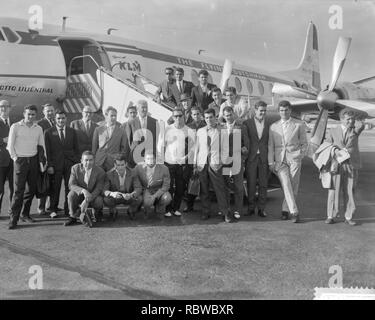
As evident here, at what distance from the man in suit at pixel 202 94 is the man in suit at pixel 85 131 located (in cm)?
203

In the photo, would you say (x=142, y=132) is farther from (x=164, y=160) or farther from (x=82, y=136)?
(x=82, y=136)

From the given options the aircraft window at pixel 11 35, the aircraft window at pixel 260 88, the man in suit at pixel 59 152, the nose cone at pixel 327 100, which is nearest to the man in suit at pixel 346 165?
the nose cone at pixel 327 100

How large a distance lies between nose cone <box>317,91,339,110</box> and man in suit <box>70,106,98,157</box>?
234 inches

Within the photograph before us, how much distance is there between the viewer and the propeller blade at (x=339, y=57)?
10109 millimetres

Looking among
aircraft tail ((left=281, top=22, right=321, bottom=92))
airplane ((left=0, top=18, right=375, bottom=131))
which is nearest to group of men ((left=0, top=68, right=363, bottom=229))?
airplane ((left=0, top=18, right=375, bottom=131))

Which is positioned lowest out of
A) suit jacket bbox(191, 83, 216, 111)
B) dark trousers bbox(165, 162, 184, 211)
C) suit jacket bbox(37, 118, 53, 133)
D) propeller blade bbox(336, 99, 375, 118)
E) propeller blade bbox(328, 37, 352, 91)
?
dark trousers bbox(165, 162, 184, 211)

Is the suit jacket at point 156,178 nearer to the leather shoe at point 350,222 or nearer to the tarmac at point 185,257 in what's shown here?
the tarmac at point 185,257

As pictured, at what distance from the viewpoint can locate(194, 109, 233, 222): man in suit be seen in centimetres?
655

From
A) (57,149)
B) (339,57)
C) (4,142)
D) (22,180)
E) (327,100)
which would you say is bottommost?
(22,180)

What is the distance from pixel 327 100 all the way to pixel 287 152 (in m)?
4.14

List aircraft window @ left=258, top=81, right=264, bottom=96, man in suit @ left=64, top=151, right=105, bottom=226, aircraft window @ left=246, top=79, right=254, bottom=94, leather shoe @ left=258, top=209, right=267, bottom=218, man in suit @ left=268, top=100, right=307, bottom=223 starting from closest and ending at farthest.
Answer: man in suit @ left=64, top=151, right=105, bottom=226, man in suit @ left=268, top=100, right=307, bottom=223, leather shoe @ left=258, top=209, right=267, bottom=218, aircraft window @ left=246, top=79, right=254, bottom=94, aircraft window @ left=258, top=81, right=264, bottom=96

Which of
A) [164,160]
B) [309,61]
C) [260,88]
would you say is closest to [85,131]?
[164,160]

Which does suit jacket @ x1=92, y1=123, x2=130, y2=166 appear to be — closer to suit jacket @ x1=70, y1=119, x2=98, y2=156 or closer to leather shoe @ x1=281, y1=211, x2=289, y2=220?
suit jacket @ x1=70, y1=119, x2=98, y2=156

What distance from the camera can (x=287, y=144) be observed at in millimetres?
6695
